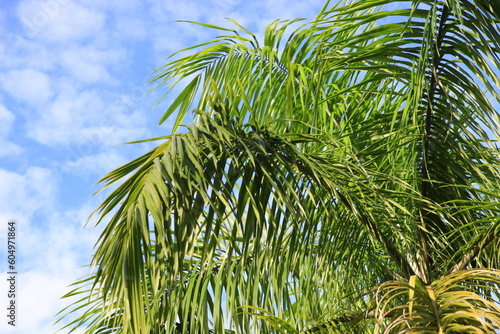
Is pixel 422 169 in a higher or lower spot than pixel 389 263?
higher

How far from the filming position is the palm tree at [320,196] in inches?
54.1

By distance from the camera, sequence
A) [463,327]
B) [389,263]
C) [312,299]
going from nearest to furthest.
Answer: [463,327]
[312,299]
[389,263]

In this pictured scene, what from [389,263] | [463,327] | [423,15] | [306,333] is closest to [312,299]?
[306,333]

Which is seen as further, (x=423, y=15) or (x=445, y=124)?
(x=445, y=124)

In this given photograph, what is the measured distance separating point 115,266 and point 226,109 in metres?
0.50

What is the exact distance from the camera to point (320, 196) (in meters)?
1.78

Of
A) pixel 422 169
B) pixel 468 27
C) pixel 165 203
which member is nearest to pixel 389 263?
pixel 422 169

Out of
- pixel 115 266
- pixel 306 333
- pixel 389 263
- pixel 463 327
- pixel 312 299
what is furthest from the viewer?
pixel 389 263

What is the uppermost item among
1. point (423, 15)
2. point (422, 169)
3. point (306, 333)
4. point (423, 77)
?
point (423, 15)

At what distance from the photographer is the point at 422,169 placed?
6.66ft

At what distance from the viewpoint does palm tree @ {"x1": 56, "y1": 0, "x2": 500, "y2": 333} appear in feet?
4.51

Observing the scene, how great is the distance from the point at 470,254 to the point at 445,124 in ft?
1.49

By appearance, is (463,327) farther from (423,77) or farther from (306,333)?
(423,77)

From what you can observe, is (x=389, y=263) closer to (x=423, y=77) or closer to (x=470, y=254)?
(x=470, y=254)
